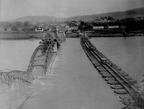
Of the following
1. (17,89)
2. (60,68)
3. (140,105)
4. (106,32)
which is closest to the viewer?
(140,105)

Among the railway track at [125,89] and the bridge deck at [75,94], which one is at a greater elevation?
the railway track at [125,89]

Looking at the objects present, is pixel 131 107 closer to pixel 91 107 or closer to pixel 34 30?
pixel 91 107

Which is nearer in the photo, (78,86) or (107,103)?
(107,103)

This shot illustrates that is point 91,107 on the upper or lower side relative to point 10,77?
lower

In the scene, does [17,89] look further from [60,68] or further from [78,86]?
[60,68]

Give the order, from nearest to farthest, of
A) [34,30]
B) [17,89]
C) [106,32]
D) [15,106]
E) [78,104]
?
1. [15,106]
2. [78,104]
3. [17,89]
4. [106,32]
5. [34,30]

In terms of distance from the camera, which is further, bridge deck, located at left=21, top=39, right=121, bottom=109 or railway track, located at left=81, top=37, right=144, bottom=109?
bridge deck, located at left=21, top=39, right=121, bottom=109

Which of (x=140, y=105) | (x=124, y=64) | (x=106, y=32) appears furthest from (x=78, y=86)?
(x=106, y=32)

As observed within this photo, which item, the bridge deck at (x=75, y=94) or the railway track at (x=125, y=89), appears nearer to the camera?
the railway track at (x=125, y=89)

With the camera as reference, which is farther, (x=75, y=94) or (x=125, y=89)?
(x=125, y=89)

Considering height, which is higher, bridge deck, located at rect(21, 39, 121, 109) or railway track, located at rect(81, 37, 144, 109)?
railway track, located at rect(81, 37, 144, 109)
